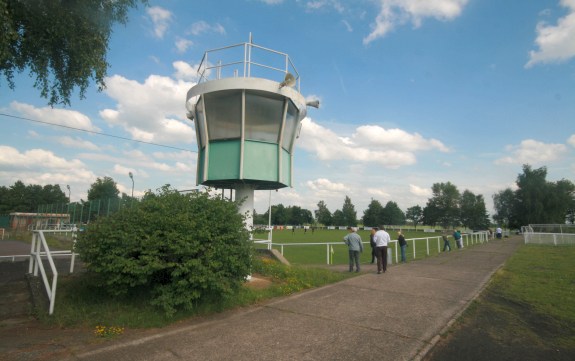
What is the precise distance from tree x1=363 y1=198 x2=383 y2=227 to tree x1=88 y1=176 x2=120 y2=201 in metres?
92.5

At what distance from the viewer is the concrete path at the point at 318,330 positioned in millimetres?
4188

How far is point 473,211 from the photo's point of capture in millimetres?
112125

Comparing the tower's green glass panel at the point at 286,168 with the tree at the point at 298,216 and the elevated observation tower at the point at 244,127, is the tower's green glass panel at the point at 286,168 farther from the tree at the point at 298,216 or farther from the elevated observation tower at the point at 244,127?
the tree at the point at 298,216

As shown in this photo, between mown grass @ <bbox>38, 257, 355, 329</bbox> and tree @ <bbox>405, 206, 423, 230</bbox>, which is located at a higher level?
tree @ <bbox>405, 206, 423, 230</bbox>

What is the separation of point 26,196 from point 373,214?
11279 cm

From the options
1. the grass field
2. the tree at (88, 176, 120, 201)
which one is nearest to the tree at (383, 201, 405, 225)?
the tree at (88, 176, 120, 201)

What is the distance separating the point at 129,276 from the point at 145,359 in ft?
5.73

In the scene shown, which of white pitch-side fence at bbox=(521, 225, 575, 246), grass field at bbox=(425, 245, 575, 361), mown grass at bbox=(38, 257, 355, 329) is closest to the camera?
grass field at bbox=(425, 245, 575, 361)

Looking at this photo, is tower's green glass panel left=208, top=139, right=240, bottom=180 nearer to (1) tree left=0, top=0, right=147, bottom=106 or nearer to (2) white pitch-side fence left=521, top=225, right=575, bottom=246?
(1) tree left=0, top=0, right=147, bottom=106

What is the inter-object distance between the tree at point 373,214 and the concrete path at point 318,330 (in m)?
127

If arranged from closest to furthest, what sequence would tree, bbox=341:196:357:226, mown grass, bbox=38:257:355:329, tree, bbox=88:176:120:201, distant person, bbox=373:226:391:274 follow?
mown grass, bbox=38:257:355:329, distant person, bbox=373:226:391:274, tree, bbox=88:176:120:201, tree, bbox=341:196:357:226

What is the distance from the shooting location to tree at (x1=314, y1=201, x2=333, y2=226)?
5453 inches

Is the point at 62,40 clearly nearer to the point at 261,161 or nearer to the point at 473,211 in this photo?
the point at 261,161

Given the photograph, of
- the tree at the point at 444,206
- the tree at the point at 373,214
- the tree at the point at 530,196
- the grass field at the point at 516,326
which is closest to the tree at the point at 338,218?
the tree at the point at 373,214
